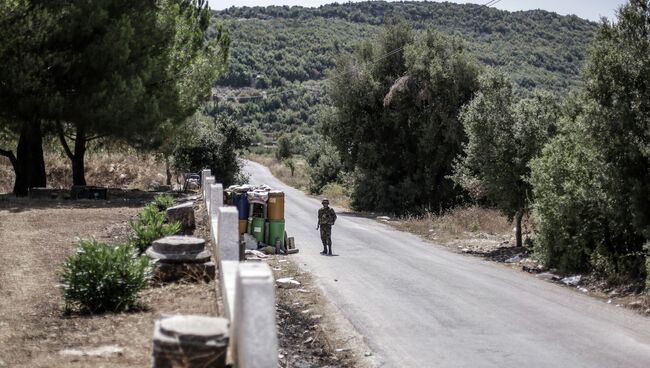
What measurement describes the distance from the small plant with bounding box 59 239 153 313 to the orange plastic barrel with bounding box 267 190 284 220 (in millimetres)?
9601

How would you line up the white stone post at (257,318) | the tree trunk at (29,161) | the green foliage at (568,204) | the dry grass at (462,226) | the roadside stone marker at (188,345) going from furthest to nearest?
1. the tree trunk at (29,161)
2. the dry grass at (462,226)
3. the green foliage at (568,204)
4. the roadside stone marker at (188,345)
5. the white stone post at (257,318)

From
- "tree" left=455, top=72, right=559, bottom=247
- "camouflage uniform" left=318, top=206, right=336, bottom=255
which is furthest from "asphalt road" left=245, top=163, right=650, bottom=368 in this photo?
"tree" left=455, top=72, right=559, bottom=247

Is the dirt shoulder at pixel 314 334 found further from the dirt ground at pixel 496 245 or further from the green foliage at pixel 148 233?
the dirt ground at pixel 496 245

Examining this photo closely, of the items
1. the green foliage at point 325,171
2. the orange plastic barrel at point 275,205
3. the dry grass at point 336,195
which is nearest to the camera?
the orange plastic barrel at point 275,205

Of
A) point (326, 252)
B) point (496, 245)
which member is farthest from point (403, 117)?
point (326, 252)

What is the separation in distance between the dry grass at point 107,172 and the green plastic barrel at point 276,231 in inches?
974

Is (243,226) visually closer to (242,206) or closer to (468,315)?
(242,206)

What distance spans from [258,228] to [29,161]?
1465cm

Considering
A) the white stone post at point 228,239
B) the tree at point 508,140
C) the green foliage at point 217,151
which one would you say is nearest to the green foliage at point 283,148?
the green foliage at point 217,151

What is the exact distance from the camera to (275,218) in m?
19.3

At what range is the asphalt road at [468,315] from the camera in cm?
999

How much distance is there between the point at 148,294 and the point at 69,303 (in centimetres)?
114

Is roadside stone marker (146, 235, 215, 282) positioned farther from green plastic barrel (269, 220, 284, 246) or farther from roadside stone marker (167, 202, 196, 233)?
green plastic barrel (269, 220, 284, 246)

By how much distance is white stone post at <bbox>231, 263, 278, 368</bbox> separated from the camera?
16.5 feet
